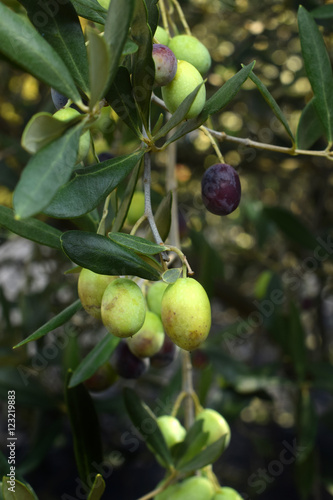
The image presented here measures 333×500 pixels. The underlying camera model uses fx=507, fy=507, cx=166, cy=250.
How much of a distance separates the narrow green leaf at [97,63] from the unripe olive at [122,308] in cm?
21

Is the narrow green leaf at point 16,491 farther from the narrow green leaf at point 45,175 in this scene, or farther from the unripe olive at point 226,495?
the narrow green leaf at point 45,175

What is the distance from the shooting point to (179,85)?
64 centimetres

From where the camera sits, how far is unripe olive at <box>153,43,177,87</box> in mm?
609

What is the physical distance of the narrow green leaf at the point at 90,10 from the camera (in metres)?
0.59

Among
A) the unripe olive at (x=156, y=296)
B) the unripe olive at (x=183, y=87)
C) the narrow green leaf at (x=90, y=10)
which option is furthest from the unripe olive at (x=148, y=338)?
the narrow green leaf at (x=90, y=10)

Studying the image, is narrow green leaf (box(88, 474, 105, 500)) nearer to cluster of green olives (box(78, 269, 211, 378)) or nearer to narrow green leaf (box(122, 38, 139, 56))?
cluster of green olives (box(78, 269, 211, 378))

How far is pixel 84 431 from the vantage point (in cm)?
91

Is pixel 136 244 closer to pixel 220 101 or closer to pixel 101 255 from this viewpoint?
pixel 101 255

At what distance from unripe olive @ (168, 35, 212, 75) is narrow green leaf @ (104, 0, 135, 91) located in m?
0.26

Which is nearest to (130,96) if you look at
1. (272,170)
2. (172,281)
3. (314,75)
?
(172,281)

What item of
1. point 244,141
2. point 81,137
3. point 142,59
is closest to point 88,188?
point 81,137

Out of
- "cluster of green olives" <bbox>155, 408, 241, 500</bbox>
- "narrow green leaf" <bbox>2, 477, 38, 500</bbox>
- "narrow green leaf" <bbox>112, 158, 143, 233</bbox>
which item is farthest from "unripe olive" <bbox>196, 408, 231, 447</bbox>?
"narrow green leaf" <bbox>112, 158, 143, 233</bbox>

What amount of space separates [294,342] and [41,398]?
0.78 m

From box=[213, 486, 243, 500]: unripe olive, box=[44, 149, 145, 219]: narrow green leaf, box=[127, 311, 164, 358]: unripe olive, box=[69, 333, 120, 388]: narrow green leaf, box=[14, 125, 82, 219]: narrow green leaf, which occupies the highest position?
box=[14, 125, 82, 219]: narrow green leaf
